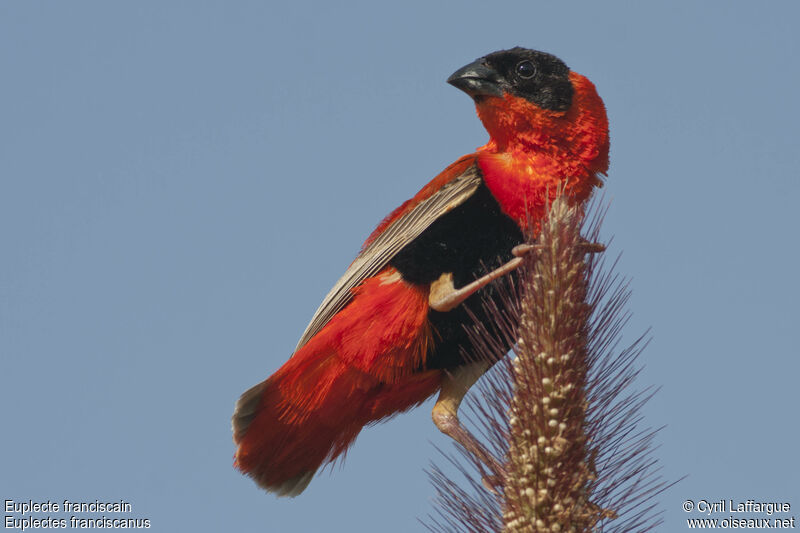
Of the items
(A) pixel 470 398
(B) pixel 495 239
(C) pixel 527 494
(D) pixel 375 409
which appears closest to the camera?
(C) pixel 527 494

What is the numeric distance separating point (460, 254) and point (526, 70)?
3.60 feet

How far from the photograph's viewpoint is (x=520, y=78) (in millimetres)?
4965

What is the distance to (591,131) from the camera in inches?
187

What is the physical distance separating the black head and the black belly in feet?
1.95

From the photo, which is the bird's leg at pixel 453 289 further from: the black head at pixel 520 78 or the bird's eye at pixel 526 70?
the bird's eye at pixel 526 70

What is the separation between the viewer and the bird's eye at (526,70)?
4.98 meters

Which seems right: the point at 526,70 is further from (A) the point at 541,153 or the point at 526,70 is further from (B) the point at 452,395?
(B) the point at 452,395

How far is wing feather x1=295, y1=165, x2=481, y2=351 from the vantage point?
15.2 ft

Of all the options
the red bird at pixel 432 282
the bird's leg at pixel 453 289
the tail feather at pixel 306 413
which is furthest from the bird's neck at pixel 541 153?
the tail feather at pixel 306 413

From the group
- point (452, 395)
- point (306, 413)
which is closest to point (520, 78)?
point (452, 395)

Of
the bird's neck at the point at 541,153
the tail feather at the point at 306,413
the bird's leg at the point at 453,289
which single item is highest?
the bird's neck at the point at 541,153

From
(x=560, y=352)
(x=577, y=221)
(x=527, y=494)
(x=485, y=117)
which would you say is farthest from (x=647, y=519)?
(x=485, y=117)

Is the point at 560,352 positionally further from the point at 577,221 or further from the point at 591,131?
the point at 591,131

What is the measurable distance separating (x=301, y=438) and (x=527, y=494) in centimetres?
254
